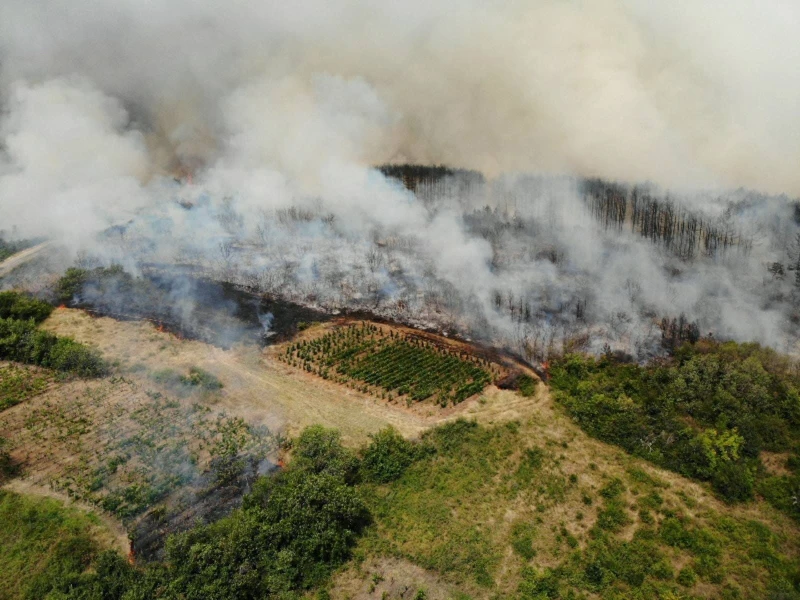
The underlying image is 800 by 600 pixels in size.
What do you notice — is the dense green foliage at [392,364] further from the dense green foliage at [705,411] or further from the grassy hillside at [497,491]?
the dense green foliage at [705,411]

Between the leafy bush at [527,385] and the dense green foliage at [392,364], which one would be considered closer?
the leafy bush at [527,385]

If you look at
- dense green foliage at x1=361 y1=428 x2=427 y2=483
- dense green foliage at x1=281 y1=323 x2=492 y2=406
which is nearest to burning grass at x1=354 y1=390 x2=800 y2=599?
dense green foliage at x1=361 y1=428 x2=427 y2=483

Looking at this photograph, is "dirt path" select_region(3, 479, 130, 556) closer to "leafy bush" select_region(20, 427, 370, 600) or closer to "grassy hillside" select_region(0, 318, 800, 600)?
"grassy hillside" select_region(0, 318, 800, 600)

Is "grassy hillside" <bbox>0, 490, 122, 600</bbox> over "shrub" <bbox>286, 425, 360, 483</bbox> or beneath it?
beneath

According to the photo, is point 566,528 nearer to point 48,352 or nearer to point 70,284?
point 48,352

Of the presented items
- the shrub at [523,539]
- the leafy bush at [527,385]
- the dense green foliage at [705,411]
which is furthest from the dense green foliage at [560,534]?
the leafy bush at [527,385]

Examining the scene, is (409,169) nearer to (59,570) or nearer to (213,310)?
(213,310)
